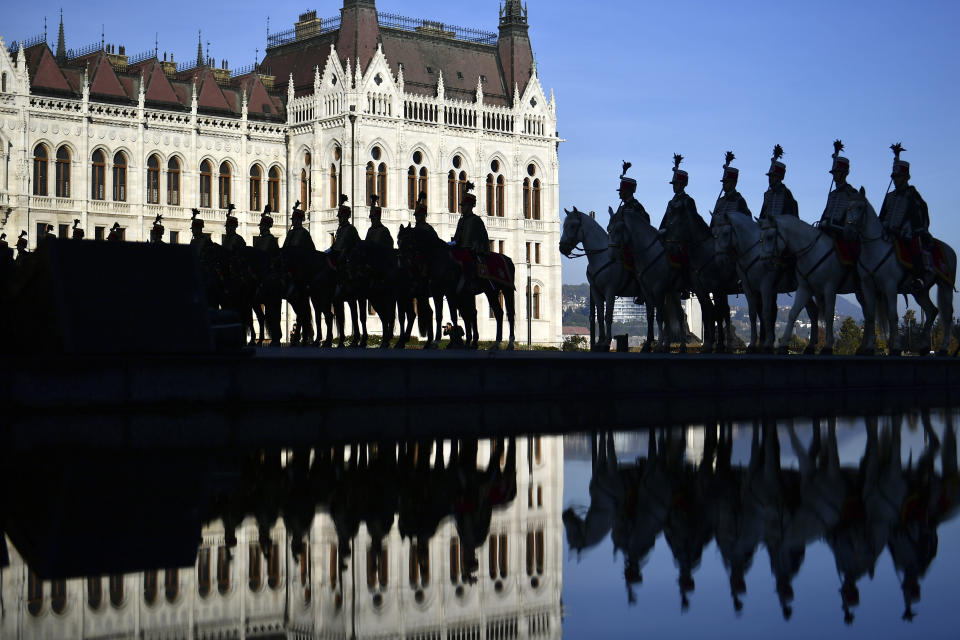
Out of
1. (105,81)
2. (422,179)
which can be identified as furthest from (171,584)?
(422,179)

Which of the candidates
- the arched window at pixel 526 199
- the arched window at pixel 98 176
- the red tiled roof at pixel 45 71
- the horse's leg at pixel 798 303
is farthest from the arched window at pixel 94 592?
the arched window at pixel 526 199

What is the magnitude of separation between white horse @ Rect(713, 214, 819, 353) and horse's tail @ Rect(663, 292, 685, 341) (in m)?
1.37

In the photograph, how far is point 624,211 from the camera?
2684 cm

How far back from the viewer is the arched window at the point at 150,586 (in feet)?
20.3

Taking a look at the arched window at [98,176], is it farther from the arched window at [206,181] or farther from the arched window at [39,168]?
the arched window at [206,181]

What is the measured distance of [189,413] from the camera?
17125 mm

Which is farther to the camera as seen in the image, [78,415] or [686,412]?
[686,412]

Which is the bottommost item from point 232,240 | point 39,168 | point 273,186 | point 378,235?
point 378,235

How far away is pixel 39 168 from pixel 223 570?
6190 cm

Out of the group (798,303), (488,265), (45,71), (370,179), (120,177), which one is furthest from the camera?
(370,179)

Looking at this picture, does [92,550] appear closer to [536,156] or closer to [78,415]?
[78,415]

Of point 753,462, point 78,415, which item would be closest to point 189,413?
point 78,415

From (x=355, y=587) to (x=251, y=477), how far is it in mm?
4137

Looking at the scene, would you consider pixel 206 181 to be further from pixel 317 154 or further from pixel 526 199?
pixel 526 199
